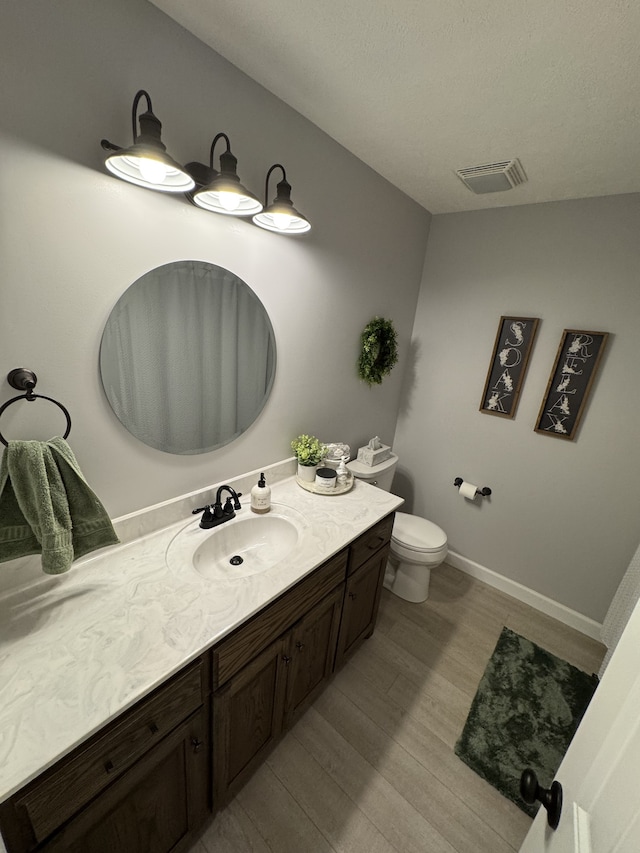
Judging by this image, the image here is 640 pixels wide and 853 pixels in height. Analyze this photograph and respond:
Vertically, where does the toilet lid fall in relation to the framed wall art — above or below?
below

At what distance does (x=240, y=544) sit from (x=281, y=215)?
126 centimetres

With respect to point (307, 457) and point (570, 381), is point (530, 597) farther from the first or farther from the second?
point (307, 457)

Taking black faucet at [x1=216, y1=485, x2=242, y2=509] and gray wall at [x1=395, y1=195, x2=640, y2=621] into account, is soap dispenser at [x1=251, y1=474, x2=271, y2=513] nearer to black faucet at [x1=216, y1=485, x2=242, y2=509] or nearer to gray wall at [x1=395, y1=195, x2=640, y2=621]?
black faucet at [x1=216, y1=485, x2=242, y2=509]

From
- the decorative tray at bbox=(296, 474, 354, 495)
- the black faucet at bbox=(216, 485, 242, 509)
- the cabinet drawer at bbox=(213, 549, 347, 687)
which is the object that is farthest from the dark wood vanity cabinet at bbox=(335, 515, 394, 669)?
the black faucet at bbox=(216, 485, 242, 509)

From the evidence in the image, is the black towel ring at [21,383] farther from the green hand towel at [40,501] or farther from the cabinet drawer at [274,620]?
the cabinet drawer at [274,620]

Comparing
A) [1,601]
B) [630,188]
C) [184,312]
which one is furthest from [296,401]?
[630,188]

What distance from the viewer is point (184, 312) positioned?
1.24 m

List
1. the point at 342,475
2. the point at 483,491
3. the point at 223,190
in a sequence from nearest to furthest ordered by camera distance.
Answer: the point at 223,190, the point at 342,475, the point at 483,491

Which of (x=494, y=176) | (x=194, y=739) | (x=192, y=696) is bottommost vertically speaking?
(x=194, y=739)

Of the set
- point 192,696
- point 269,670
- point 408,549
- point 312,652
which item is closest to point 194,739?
Answer: point 192,696

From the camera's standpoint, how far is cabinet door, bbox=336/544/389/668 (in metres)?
1.53

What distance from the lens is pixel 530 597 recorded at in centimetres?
228

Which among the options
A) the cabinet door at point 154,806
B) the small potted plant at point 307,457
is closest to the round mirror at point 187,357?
the small potted plant at point 307,457

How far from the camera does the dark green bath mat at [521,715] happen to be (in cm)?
141
